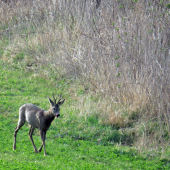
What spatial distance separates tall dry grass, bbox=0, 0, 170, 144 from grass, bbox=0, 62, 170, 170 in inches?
34.2

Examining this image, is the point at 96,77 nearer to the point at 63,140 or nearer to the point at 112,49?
the point at 112,49

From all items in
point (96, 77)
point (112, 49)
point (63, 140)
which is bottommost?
point (63, 140)

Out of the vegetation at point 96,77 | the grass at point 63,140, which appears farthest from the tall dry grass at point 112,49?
the grass at point 63,140

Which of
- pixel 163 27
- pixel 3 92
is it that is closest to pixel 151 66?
pixel 163 27

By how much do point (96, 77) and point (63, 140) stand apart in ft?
12.0

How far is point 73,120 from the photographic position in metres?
11.2

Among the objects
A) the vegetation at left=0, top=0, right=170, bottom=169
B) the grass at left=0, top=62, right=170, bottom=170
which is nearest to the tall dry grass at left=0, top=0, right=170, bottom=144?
the vegetation at left=0, top=0, right=170, bottom=169

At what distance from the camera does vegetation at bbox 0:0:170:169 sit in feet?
32.8

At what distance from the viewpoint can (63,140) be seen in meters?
10.0

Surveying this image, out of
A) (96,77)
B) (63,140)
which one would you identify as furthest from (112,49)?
(63,140)

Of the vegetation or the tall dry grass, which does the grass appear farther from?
the tall dry grass

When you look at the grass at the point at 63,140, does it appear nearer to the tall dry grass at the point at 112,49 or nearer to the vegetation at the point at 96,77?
the vegetation at the point at 96,77

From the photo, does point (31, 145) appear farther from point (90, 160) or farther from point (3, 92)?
point (3, 92)

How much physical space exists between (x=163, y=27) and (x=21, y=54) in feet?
25.7
